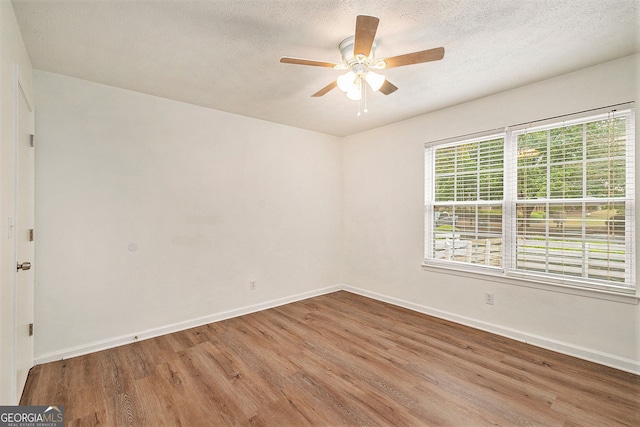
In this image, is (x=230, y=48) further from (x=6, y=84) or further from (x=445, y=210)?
(x=445, y=210)

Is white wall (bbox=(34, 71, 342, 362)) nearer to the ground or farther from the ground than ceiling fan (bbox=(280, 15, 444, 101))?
nearer to the ground

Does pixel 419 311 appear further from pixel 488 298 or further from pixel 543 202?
pixel 543 202

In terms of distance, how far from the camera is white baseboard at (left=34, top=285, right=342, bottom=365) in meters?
2.66

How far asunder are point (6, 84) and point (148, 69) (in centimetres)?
109

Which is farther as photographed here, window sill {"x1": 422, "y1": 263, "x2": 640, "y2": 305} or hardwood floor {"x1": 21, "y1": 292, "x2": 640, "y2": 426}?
window sill {"x1": 422, "y1": 263, "x2": 640, "y2": 305}

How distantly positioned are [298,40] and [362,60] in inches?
20.1

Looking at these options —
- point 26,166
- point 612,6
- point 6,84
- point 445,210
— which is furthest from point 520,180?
point 26,166

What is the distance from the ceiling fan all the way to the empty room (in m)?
0.02

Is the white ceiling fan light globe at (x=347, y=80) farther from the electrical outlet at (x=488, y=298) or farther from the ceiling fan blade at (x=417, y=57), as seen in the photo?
the electrical outlet at (x=488, y=298)

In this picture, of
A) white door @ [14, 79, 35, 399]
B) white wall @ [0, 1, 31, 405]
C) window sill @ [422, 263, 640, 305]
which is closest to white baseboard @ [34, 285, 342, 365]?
white door @ [14, 79, 35, 399]

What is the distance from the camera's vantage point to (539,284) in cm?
290

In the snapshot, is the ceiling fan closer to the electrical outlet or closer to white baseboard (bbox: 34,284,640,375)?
the electrical outlet

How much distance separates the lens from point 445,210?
3.72m

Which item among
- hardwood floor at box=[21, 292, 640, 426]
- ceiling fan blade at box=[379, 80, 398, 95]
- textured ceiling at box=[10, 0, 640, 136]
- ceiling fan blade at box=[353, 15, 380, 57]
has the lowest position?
hardwood floor at box=[21, 292, 640, 426]
